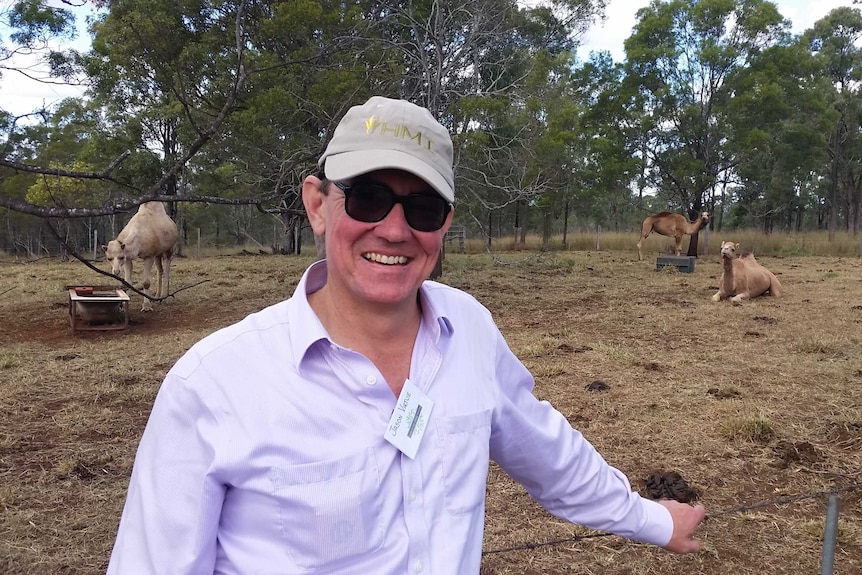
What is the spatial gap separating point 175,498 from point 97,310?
758cm

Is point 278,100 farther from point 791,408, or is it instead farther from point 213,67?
point 791,408

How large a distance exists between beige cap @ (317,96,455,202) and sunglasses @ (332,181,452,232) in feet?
0.11

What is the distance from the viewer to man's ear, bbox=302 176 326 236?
135 cm

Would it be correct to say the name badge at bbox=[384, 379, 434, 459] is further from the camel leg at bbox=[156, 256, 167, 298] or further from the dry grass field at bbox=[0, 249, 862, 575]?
the camel leg at bbox=[156, 256, 167, 298]

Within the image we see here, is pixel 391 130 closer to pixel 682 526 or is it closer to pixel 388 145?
pixel 388 145

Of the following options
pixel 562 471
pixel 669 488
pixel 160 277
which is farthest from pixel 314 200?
pixel 160 277

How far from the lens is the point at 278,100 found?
962 centimetres

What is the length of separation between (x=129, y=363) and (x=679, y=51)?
63.7ft

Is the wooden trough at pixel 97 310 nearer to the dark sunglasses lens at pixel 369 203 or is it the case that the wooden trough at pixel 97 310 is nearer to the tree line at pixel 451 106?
the tree line at pixel 451 106

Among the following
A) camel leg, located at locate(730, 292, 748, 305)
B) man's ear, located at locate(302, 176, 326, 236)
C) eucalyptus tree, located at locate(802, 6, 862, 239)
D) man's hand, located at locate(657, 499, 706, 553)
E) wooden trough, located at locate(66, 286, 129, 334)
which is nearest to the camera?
man's ear, located at locate(302, 176, 326, 236)

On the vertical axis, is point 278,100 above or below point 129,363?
above

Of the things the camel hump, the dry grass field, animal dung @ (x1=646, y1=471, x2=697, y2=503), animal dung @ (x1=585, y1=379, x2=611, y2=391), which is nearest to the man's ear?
the dry grass field

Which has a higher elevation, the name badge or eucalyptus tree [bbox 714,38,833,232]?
eucalyptus tree [bbox 714,38,833,232]

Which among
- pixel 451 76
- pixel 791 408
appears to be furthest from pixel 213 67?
pixel 791 408
